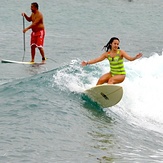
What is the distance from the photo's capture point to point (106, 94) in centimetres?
1158

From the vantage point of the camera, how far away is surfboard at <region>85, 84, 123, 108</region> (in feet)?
37.4

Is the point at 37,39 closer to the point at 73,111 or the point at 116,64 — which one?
the point at 116,64

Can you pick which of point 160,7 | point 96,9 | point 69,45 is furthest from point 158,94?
point 160,7

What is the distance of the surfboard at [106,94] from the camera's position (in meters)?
11.4

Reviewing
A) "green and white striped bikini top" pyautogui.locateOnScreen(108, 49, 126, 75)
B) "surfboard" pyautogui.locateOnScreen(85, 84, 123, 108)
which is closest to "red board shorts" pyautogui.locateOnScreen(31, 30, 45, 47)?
"surfboard" pyautogui.locateOnScreen(85, 84, 123, 108)

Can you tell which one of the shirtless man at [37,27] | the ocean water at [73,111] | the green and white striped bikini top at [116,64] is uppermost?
the shirtless man at [37,27]

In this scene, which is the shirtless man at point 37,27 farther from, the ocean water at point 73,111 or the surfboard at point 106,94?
the surfboard at point 106,94

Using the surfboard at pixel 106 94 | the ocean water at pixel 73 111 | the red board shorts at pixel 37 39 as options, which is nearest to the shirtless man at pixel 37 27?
the red board shorts at pixel 37 39

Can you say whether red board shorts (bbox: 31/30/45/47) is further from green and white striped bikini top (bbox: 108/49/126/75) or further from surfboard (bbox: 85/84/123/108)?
green and white striped bikini top (bbox: 108/49/126/75)

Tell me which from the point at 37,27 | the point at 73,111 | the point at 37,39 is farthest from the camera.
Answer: the point at 37,39

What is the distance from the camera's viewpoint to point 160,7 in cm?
3825

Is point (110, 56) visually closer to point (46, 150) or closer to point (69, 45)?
point (46, 150)

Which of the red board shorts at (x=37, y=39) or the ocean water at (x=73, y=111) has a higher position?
the red board shorts at (x=37, y=39)

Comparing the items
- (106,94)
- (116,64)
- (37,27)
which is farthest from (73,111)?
(37,27)
